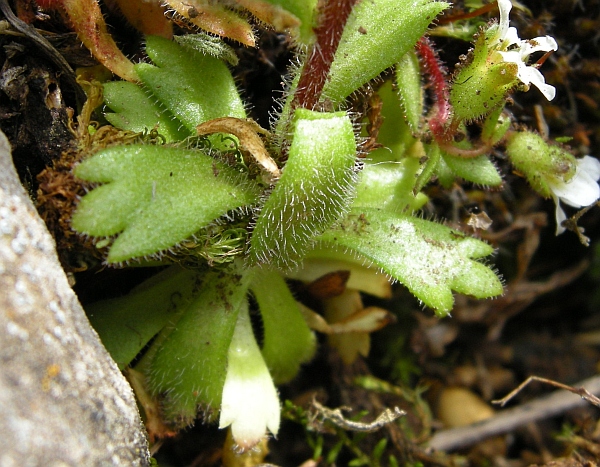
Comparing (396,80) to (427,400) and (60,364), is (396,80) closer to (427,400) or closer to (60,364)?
(60,364)

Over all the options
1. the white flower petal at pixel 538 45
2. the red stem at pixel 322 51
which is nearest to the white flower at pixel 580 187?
the white flower petal at pixel 538 45

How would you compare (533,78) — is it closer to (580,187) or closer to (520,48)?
(520,48)

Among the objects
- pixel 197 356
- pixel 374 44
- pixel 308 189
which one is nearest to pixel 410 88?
pixel 374 44

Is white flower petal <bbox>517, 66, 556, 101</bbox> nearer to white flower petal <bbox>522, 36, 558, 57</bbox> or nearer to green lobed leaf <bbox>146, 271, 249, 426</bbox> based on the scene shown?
white flower petal <bbox>522, 36, 558, 57</bbox>

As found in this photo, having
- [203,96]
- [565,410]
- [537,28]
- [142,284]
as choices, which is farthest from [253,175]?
[565,410]

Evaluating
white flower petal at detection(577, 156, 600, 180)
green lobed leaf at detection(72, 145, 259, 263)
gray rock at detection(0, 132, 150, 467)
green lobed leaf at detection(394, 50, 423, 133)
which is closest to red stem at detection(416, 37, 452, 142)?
green lobed leaf at detection(394, 50, 423, 133)

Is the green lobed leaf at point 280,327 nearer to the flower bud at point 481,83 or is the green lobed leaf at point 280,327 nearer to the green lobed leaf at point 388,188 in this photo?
the green lobed leaf at point 388,188

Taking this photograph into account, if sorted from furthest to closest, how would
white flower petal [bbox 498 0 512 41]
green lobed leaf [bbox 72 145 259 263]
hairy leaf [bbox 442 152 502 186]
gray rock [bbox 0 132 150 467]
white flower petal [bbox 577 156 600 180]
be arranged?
white flower petal [bbox 577 156 600 180]
hairy leaf [bbox 442 152 502 186]
white flower petal [bbox 498 0 512 41]
green lobed leaf [bbox 72 145 259 263]
gray rock [bbox 0 132 150 467]

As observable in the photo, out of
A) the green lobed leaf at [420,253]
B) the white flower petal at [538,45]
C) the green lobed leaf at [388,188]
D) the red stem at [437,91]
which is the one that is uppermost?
the white flower petal at [538,45]
